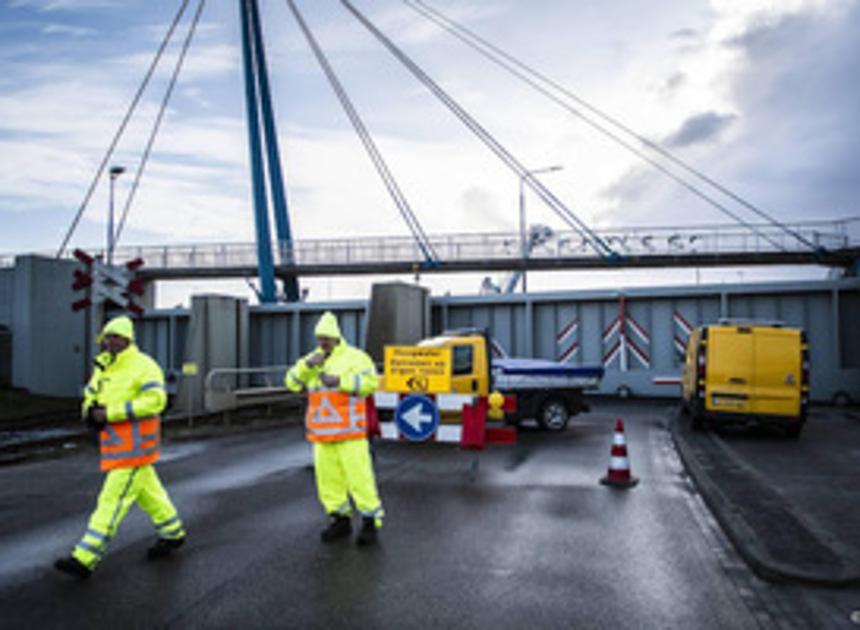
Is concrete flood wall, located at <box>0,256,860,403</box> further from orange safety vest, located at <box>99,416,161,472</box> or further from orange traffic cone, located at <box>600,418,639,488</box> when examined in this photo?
orange safety vest, located at <box>99,416,161,472</box>

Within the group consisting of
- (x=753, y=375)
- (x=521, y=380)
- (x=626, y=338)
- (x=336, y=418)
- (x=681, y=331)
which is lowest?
(x=521, y=380)

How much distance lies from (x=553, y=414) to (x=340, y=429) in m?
8.26

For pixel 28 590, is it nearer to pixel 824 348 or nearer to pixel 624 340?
pixel 624 340

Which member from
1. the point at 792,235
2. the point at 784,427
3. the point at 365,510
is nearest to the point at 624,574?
the point at 365,510

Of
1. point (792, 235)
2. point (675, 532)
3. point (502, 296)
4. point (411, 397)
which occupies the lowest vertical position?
point (675, 532)

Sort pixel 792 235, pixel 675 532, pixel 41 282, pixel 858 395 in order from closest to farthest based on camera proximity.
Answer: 1. pixel 675 532
2. pixel 858 395
3. pixel 41 282
4. pixel 792 235

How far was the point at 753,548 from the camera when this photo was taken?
5.44m

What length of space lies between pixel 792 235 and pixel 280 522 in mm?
40682

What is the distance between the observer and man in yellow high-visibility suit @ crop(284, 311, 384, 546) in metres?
5.78

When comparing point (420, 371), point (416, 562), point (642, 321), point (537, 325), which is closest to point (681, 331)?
point (642, 321)

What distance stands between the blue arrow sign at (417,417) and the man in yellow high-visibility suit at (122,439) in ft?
13.0

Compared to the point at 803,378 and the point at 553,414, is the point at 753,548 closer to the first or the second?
the point at 803,378

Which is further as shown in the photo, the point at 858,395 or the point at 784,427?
the point at 858,395

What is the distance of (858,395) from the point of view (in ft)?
59.7
